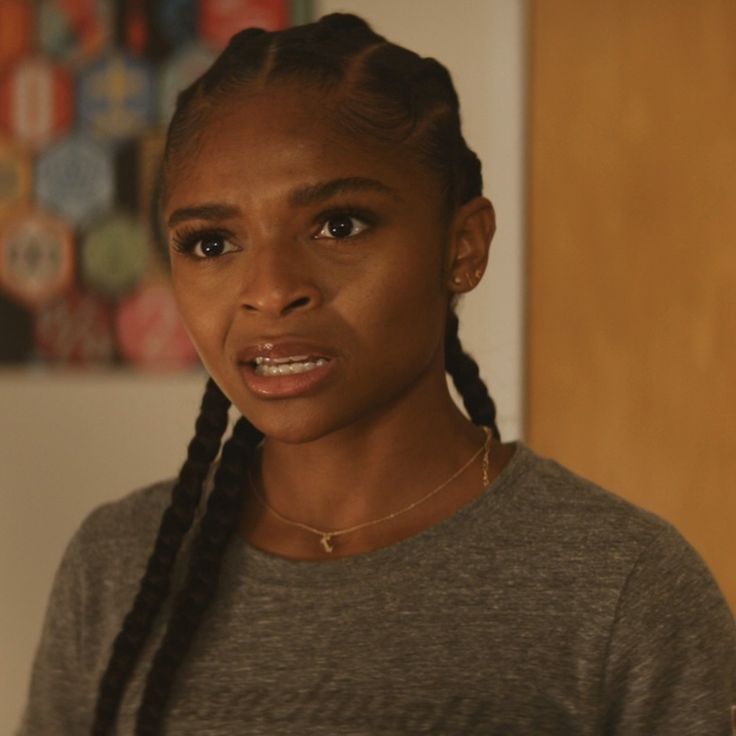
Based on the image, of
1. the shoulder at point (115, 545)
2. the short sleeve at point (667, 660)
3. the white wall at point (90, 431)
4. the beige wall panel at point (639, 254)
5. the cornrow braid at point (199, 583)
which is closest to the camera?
the short sleeve at point (667, 660)

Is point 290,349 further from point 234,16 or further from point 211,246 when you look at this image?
point 234,16

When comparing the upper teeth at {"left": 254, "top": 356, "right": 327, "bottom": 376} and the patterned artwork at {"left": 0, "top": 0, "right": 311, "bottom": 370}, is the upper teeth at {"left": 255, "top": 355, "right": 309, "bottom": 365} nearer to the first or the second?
the upper teeth at {"left": 254, "top": 356, "right": 327, "bottom": 376}

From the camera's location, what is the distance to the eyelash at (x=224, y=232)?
0.85 meters

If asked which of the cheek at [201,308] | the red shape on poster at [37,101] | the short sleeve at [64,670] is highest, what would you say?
the red shape on poster at [37,101]

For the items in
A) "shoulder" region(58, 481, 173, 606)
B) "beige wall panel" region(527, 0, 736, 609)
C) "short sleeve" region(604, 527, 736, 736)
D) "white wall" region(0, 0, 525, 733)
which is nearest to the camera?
"short sleeve" region(604, 527, 736, 736)

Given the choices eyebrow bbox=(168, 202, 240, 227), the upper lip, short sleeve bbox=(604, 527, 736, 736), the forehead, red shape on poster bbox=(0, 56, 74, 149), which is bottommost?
short sleeve bbox=(604, 527, 736, 736)

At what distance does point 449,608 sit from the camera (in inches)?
34.8

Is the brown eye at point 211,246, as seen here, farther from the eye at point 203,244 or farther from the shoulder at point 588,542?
the shoulder at point 588,542

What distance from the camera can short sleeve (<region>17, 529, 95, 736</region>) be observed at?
1044 mm

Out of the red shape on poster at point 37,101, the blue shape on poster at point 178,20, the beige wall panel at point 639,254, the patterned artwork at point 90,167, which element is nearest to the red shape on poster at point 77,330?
the patterned artwork at point 90,167

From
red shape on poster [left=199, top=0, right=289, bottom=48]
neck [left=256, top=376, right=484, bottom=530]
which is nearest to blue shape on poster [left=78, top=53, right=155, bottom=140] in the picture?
red shape on poster [left=199, top=0, right=289, bottom=48]

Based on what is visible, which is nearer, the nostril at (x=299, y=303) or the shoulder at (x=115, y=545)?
the nostril at (x=299, y=303)

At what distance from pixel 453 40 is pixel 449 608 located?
100 cm

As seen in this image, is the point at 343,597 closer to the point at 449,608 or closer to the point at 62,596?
the point at 449,608
